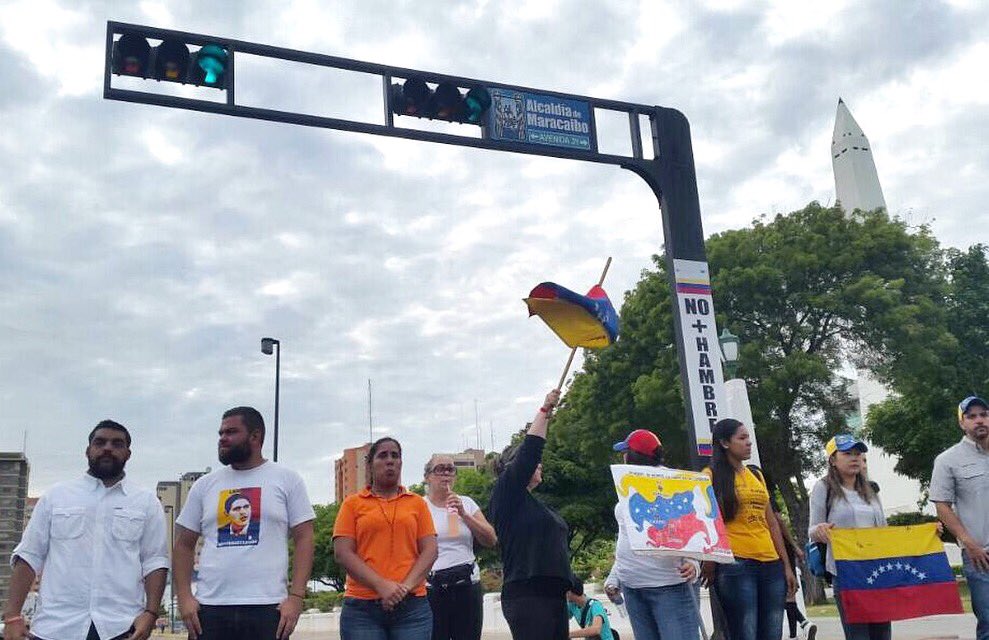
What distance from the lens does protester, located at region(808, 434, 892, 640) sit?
6184 millimetres

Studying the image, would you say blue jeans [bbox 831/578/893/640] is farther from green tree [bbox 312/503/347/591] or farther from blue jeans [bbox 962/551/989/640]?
green tree [bbox 312/503/347/591]

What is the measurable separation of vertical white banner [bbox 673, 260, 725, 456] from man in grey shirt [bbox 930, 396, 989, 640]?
2581mm

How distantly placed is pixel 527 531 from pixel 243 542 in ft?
5.28

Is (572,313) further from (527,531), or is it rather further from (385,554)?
(385,554)

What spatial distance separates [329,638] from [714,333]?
23.5m

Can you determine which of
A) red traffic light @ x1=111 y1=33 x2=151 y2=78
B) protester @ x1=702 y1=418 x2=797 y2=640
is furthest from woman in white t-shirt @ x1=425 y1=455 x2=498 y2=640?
red traffic light @ x1=111 y1=33 x2=151 y2=78

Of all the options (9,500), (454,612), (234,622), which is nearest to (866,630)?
(454,612)

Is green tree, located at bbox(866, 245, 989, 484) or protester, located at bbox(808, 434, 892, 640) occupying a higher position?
green tree, located at bbox(866, 245, 989, 484)

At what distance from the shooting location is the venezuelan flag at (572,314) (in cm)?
657

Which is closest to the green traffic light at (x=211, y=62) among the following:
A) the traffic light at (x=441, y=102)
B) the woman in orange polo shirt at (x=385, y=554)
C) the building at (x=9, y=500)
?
the traffic light at (x=441, y=102)

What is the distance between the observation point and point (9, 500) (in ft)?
141

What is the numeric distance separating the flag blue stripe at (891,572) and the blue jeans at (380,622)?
290cm

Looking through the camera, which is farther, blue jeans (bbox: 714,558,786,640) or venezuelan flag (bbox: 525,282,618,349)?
venezuelan flag (bbox: 525,282,618,349)

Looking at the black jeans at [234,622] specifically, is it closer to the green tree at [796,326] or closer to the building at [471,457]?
the green tree at [796,326]
